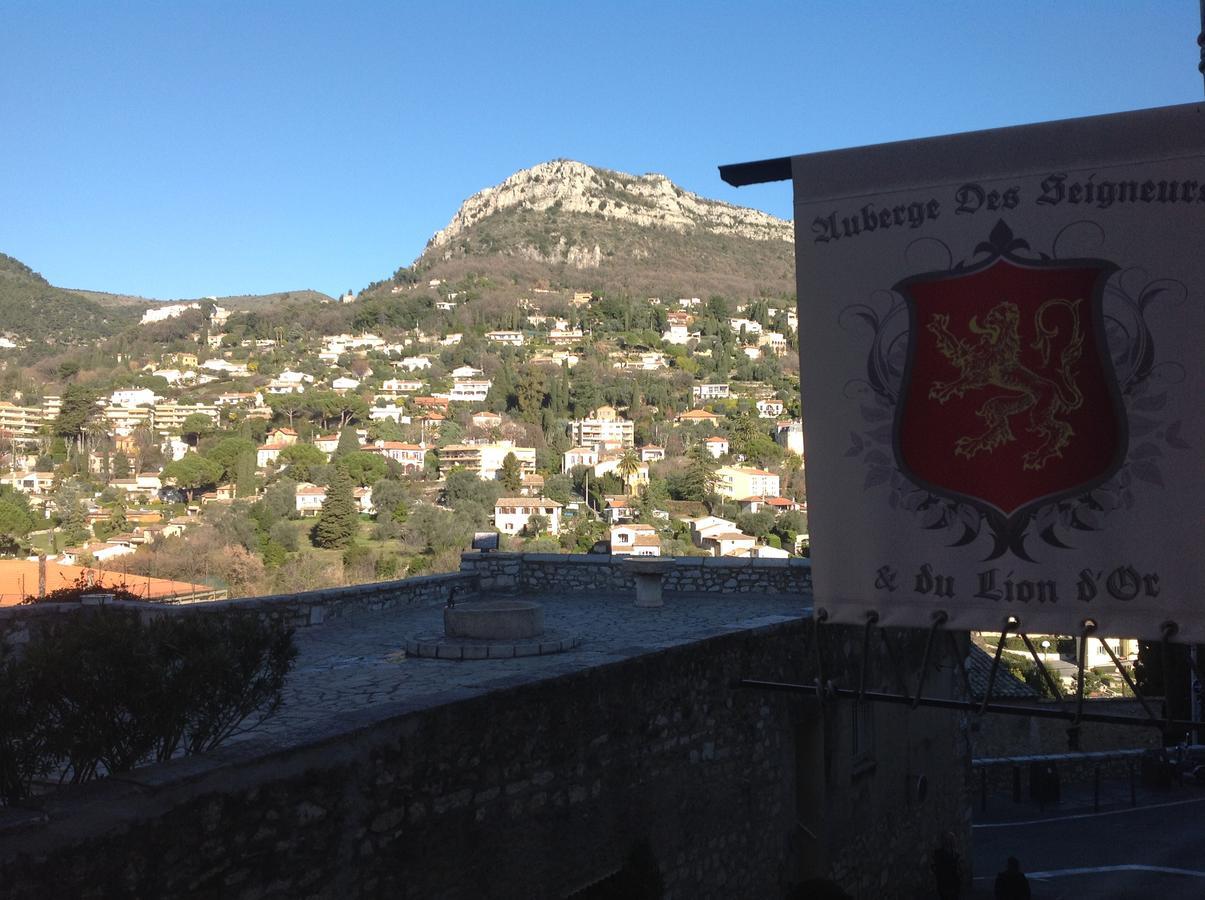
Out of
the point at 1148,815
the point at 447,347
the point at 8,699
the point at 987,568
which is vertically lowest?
the point at 1148,815

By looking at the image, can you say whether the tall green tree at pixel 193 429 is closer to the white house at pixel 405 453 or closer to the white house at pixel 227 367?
the white house at pixel 405 453

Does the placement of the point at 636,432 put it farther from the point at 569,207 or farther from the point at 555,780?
the point at 555,780

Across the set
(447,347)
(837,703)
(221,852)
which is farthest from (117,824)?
(447,347)

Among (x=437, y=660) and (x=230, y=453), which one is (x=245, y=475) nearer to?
(x=230, y=453)

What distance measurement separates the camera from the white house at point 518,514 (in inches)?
2259

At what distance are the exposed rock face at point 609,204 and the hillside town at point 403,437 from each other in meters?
20.0

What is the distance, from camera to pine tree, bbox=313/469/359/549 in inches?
1969

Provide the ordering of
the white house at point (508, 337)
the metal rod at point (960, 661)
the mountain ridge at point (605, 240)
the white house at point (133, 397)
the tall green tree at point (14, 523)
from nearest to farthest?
the metal rod at point (960, 661) → the tall green tree at point (14, 523) → the white house at point (133, 397) → the white house at point (508, 337) → the mountain ridge at point (605, 240)

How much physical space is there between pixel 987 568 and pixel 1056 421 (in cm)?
57

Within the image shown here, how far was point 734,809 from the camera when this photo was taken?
682 cm

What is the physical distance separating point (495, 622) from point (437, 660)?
1.71 ft

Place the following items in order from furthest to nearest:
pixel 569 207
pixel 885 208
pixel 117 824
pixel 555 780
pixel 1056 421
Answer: pixel 569 207, pixel 555 780, pixel 885 208, pixel 1056 421, pixel 117 824

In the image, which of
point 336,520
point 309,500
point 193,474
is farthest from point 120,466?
point 336,520

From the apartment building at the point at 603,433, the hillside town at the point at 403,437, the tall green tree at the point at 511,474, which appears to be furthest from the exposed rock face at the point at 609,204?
the tall green tree at the point at 511,474
